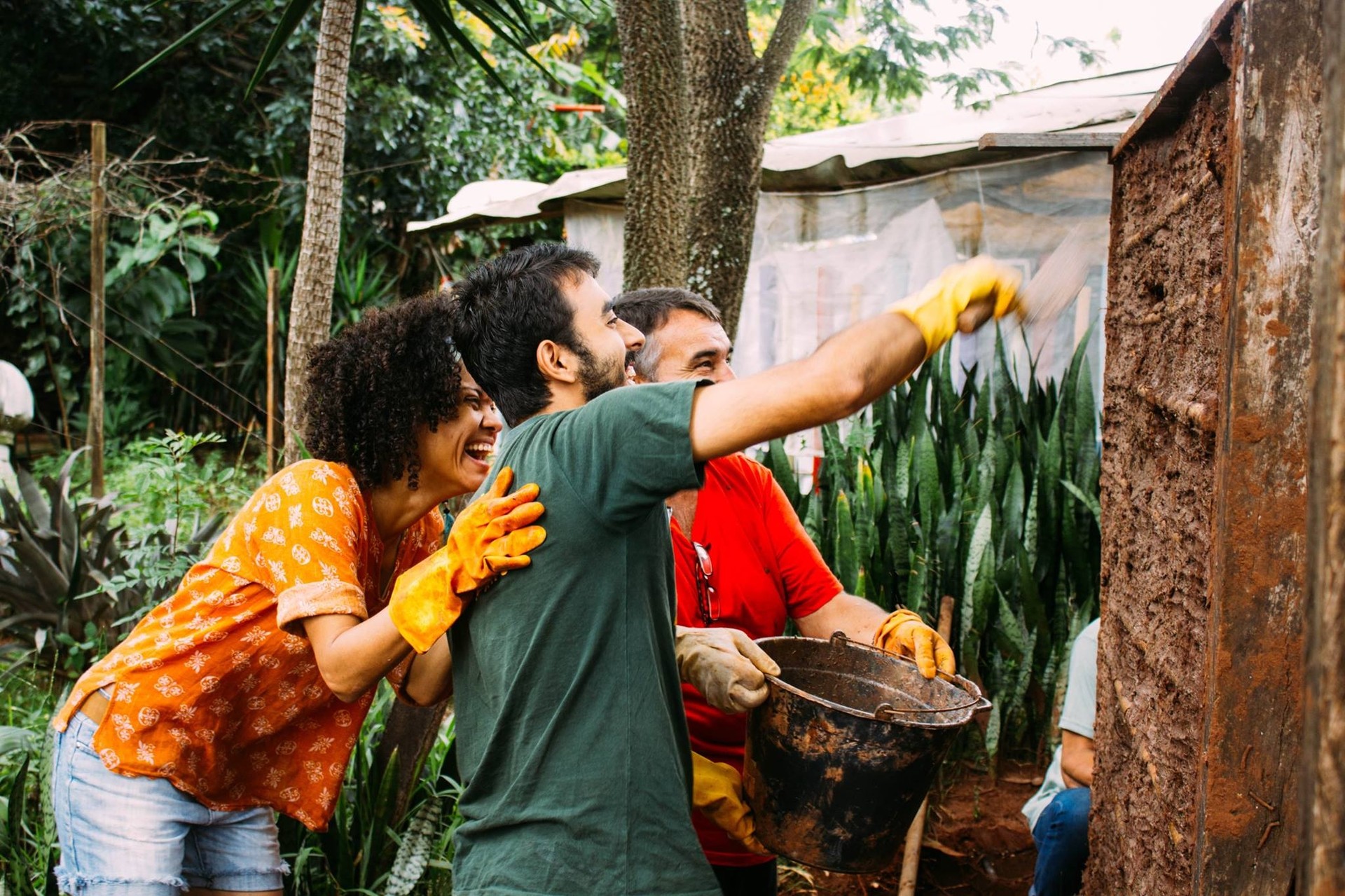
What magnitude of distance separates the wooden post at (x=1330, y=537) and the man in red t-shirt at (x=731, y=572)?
1.28 m

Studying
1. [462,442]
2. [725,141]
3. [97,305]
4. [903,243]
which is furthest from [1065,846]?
[97,305]

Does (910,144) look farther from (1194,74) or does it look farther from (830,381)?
(830,381)

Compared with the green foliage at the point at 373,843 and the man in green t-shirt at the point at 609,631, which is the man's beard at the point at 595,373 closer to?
the man in green t-shirt at the point at 609,631

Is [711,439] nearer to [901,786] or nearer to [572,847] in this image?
[572,847]

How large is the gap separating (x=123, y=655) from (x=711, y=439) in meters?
1.45

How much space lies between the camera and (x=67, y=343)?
31.6 ft

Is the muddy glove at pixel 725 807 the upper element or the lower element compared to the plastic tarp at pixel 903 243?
lower

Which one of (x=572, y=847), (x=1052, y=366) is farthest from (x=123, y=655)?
(x=1052, y=366)

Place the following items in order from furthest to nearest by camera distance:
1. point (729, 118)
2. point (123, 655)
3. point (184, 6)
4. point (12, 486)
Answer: point (184, 6)
point (12, 486)
point (729, 118)
point (123, 655)

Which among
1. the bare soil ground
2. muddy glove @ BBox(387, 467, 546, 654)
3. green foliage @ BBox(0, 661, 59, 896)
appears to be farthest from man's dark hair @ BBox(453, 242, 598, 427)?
the bare soil ground

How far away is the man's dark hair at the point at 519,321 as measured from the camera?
1788 mm

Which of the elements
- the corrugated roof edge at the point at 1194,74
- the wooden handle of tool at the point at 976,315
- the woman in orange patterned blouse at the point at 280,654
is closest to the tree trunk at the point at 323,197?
the woman in orange patterned blouse at the point at 280,654

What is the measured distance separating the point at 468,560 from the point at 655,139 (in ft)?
7.57

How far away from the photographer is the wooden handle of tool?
1.45 m
